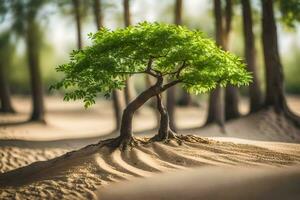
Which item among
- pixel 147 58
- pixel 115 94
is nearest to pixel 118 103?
pixel 115 94

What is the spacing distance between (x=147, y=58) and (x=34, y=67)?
12604 mm

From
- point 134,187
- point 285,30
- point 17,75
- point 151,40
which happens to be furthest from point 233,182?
point 17,75

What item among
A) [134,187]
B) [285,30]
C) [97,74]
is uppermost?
[285,30]

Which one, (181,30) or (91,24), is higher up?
(91,24)

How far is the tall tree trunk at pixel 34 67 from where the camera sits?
2145 centimetres

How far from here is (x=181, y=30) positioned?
9.80m

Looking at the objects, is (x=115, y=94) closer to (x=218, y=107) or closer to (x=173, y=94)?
(x=173, y=94)

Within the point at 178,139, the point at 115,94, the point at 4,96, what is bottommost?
the point at 178,139

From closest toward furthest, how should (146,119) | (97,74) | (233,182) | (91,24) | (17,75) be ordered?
(233,182), (97,74), (91,24), (146,119), (17,75)

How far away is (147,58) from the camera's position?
10.3 meters

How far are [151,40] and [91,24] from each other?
561 inches

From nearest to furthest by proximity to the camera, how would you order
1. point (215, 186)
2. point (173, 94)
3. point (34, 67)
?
point (215, 186)
point (173, 94)
point (34, 67)

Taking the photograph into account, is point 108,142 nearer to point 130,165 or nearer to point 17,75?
point 130,165

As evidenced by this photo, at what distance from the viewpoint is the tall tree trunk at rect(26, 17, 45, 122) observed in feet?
70.4
